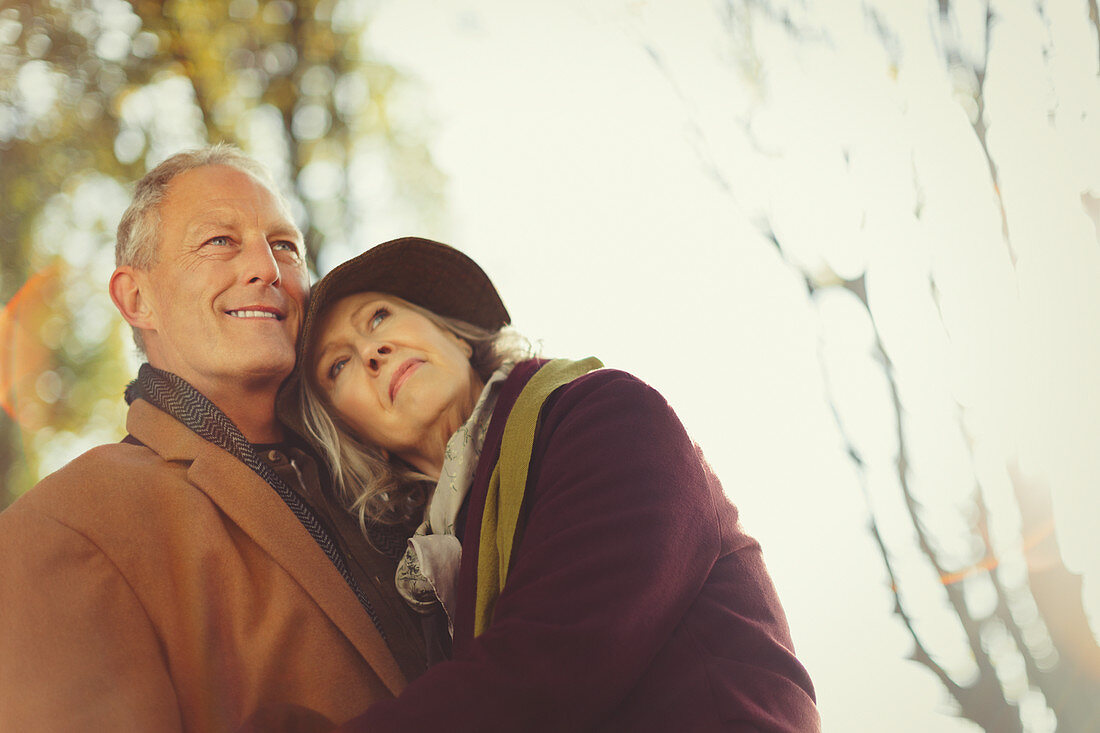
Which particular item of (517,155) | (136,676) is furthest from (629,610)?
(517,155)

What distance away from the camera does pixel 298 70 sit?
377 centimetres

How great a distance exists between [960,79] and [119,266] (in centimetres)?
237

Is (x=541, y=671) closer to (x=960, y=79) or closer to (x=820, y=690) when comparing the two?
(x=820, y=690)

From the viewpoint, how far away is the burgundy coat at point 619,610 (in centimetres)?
108

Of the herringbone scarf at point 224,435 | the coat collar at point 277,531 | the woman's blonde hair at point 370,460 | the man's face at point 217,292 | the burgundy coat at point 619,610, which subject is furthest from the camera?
the woman's blonde hair at point 370,460

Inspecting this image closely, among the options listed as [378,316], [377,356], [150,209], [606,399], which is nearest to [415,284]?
[378,316]

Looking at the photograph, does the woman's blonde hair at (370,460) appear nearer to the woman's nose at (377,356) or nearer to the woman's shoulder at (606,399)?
the woman's nose at (377,356)

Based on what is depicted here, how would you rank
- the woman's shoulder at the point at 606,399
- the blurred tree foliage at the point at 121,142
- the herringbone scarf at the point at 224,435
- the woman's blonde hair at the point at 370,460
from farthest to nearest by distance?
1. the blurred tree foliage at the point at 121,142
2. the woman's blonde hair at the point at 370,460
3. the herringbone scarf at the point at 224,435
4. the woman's shoulder at the point at 606,399

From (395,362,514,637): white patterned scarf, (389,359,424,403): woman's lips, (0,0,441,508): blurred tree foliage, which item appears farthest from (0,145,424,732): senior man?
(0,0,441,508): blurred tree foliage

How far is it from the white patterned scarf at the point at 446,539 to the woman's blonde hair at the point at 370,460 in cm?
20

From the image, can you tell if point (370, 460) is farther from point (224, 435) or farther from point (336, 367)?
point (224, 435)

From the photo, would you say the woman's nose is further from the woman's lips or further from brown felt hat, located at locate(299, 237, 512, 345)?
brown felt hat, located at locate(299, 237, 512, 345)

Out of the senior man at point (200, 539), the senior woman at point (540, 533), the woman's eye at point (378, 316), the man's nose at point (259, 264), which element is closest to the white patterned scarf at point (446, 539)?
the senior woman at point (540, 533)

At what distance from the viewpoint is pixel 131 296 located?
73.9 inches
